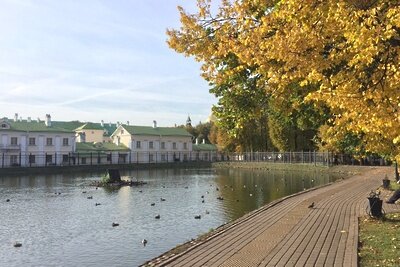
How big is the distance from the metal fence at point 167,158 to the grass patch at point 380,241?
51.1 metres

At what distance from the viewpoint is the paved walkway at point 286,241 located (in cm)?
1059

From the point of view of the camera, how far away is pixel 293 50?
8.32 meters

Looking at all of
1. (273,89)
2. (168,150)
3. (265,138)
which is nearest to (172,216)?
(273,89)

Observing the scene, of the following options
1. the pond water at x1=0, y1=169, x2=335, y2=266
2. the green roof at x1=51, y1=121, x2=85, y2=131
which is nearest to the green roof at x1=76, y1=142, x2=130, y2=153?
the green roof at x1=51, y1=121, x2=85, y2=131

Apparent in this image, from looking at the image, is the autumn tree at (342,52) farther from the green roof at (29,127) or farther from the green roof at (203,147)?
the green roof at (203,147)

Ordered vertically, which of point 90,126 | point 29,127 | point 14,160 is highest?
point 90,126

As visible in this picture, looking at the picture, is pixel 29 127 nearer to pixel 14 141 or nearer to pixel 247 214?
pixel 14 141

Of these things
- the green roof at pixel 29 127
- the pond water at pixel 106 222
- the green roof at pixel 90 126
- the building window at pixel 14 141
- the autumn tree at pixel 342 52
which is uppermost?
the green roof at pixel 90 126

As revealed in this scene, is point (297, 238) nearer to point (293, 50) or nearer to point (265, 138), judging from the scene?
point (293, 50)

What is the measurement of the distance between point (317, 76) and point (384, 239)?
245 inches

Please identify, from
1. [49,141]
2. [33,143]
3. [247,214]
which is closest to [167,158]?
[49,141]

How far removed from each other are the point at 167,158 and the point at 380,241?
3558 inches

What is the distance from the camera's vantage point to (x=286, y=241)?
12727 mm

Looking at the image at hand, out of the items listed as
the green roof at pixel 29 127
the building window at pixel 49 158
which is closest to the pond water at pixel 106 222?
the green roof at pixel 29 127
